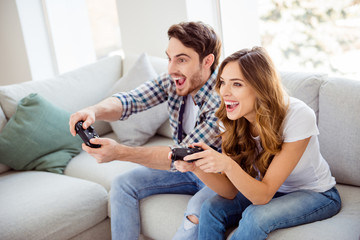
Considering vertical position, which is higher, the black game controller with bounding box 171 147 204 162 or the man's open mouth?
the man's open mouth

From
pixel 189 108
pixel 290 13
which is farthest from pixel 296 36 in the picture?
pixel 189 108

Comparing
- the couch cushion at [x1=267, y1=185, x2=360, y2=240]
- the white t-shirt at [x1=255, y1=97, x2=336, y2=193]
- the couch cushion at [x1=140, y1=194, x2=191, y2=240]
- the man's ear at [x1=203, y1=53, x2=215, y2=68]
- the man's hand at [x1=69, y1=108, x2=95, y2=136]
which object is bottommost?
the couch cushion at [x1=140, y1=194, x2=191, y2=240]

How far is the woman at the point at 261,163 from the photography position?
1.29 m

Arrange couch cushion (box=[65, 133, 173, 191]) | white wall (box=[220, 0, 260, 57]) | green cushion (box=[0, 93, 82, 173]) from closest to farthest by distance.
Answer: couch cushion (box=[65, 133, 173, 191])
green cushion (box=[0, 93, 82, 173])
white wall (box=[220, 0, 260, 57])

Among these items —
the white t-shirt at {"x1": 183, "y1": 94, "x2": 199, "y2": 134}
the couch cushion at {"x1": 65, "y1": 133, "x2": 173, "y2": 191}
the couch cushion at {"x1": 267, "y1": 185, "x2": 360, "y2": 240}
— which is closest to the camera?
the couch cushion at {"x1": 267, "y1": 185, "x2": 360, "y2": 240}

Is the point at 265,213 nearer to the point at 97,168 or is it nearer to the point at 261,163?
the point at 261,163

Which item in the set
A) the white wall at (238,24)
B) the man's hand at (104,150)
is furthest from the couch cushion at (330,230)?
the white wall at (238,24)

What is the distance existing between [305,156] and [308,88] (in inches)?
18.4

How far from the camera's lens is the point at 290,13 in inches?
142

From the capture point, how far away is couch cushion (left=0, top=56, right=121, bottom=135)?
7.76 feet

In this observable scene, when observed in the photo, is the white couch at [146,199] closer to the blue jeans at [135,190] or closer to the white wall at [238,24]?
the blue jeans at [135,190]

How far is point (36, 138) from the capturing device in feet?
7.34

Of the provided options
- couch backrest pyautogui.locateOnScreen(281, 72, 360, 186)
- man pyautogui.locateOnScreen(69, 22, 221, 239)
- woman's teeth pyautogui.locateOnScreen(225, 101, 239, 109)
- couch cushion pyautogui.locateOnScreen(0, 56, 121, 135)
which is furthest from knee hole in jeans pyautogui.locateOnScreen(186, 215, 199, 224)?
couch cushion pyautogui.locateOnScreen(0, 56, 121, 135)

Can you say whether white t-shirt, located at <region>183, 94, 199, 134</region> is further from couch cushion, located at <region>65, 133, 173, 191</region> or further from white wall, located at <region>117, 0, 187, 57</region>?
white wall, located at <region>117, 0, 187, 57</region>
